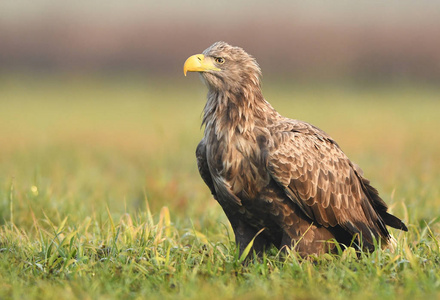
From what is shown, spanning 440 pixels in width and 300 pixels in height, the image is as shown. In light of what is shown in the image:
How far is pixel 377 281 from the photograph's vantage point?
4.39 metres

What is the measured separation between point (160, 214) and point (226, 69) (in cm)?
168

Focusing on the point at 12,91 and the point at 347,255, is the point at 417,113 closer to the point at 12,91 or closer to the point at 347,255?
the point at 347,255

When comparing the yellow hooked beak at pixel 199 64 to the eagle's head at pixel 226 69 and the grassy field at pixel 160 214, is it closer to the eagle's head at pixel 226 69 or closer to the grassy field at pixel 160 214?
the eagle's head at pixel 226 69

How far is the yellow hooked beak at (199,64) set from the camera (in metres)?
5.37

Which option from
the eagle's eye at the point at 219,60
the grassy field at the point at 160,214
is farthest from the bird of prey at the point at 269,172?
the grassy field at the point at 160,214

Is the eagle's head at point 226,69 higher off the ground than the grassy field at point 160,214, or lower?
higher

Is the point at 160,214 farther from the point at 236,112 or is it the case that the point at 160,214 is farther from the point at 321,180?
the point at 321,180

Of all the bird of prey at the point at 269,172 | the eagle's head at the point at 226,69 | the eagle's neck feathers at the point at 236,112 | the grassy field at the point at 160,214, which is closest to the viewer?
the grassy field at the point at 160,214

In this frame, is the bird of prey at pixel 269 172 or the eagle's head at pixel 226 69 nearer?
the bird of prey at pixel 269 172

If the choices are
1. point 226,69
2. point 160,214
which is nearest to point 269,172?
point 226,69

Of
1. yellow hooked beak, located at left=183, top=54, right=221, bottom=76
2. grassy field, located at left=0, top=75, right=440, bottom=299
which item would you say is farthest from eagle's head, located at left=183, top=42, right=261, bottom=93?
grassy field, located at left=0, top=75, right=440, bottom=299

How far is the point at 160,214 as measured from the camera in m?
6.51

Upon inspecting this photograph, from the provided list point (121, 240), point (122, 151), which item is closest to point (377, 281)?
point (121, 240)

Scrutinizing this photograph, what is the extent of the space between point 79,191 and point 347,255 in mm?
4673
